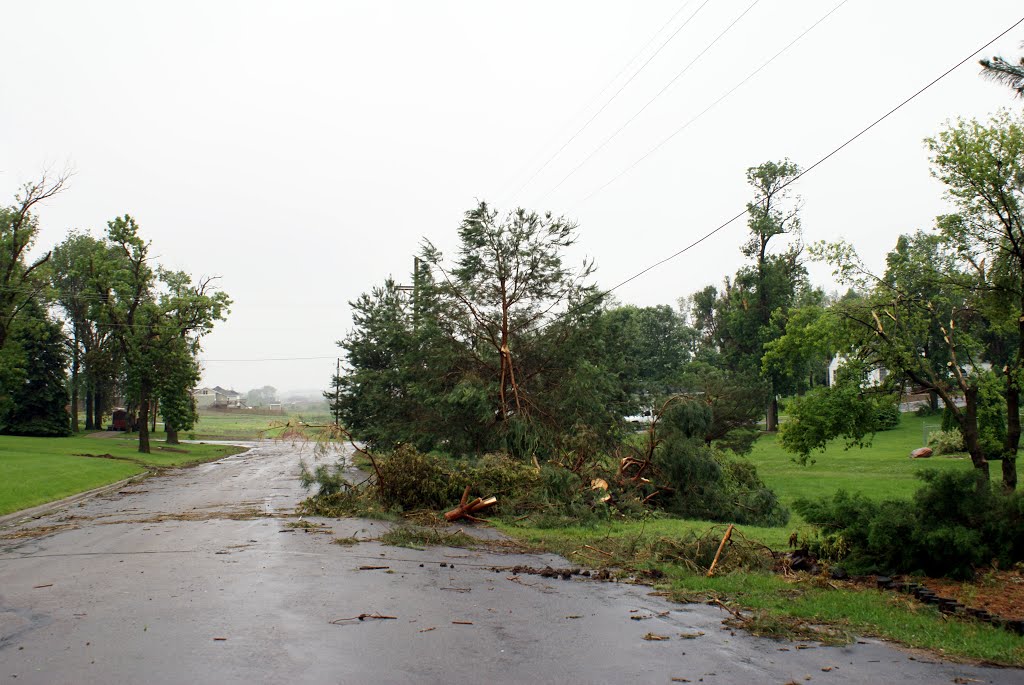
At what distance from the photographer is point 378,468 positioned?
17.6 m

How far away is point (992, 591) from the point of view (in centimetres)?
845

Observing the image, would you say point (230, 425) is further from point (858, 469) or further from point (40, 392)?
point (858, 469)

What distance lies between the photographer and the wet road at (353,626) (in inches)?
229

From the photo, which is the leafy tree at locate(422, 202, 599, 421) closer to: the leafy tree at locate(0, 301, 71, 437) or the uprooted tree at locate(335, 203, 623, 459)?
the uprooted tree at locate(335, 203, 623, 459)

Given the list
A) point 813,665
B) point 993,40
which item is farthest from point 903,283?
point 813,665

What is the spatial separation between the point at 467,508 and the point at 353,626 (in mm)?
9029

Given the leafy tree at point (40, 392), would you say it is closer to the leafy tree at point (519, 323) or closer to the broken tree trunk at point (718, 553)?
the leafy tree at point (519, 323)

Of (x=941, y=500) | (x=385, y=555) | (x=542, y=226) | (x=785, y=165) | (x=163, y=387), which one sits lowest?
(x=385, y=555)

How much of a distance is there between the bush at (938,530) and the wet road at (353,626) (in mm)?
2880

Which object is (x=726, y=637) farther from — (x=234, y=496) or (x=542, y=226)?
(x=542, y=226)

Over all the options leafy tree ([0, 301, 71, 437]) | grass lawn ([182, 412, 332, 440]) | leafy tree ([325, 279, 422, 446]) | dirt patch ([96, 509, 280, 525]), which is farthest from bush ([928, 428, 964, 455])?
leafy tree ([0, 301, 71, 437])

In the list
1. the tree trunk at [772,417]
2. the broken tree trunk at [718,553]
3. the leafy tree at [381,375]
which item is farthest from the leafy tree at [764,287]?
the broken tree trunk at [718,553]

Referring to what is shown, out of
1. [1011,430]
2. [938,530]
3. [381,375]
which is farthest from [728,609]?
[381,375]

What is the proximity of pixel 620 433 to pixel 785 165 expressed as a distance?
35.2 meters
